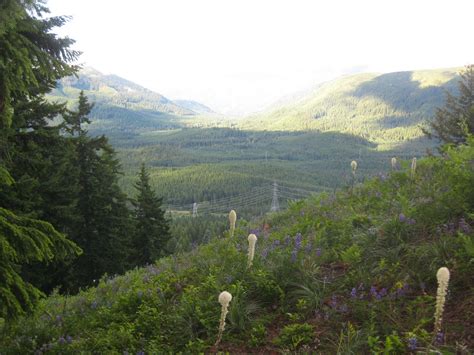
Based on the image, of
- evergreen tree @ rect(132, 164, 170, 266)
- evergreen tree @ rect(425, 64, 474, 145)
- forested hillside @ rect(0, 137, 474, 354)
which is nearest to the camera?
forested hillside @ rect(0, 137, 474, 354)

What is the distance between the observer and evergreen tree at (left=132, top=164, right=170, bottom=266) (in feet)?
85.6

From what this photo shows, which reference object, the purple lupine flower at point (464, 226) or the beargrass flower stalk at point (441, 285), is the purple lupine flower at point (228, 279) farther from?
the purple lupine flower at point (464, 226)

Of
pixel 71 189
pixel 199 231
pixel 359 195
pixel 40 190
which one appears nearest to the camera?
pixel 359 195

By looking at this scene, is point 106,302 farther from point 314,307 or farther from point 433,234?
point 433,234

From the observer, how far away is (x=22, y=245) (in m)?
4.25

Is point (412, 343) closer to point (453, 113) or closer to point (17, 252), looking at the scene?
point (17, 252)

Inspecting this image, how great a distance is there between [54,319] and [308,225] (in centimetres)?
527

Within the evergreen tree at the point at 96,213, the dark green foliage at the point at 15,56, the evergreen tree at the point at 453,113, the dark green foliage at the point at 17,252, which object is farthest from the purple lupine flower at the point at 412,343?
the evergreen tree at the point at 453,113

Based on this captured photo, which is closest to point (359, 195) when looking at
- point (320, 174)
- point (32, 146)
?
point (32, 146)

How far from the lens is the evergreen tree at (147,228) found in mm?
26078

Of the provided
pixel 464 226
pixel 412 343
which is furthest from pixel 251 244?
pixel 464 226

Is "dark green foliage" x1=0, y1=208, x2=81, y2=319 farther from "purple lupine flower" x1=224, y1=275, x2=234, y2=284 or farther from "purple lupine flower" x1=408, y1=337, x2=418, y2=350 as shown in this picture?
"purple lupine flower" x1=408, y1=337, x2=418, y2=350

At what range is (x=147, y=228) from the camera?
1053 inches

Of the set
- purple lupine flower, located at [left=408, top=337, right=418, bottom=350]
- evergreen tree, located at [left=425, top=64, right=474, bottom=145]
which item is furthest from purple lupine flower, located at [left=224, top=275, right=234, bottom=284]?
evergreen tree, located at [left=425, top=64, right=474, bottom=145]
